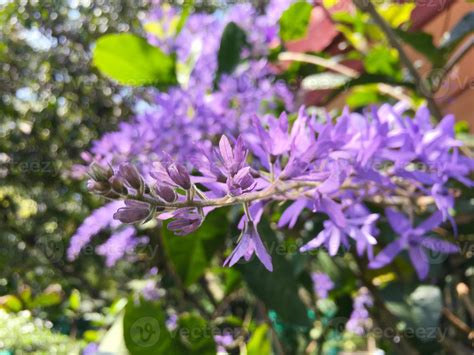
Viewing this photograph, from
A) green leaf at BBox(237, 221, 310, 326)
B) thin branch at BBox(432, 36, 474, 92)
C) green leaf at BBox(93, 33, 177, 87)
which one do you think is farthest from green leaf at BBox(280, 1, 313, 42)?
green leaf at BBox(237, 221, 310, 326)

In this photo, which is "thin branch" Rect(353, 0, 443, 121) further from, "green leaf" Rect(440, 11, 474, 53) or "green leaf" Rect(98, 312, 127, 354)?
"green leaf" Rect(98, 312, 127, 354)

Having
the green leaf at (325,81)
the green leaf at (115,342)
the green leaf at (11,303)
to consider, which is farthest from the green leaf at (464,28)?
the green leaf at (11,303)

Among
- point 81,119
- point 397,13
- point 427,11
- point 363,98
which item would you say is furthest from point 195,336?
point 81,119

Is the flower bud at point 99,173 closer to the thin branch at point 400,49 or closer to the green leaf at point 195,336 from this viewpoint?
the green leaf at point 195,336

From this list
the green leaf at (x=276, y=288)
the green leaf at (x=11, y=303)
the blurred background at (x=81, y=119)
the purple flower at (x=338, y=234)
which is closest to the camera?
the purple flower at (x=338, y=234)

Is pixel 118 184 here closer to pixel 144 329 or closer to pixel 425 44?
pixel 144 329

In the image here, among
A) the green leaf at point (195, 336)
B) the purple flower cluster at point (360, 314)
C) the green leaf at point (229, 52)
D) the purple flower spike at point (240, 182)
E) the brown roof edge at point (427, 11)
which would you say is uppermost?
the purple flower spike at point (240, 182)

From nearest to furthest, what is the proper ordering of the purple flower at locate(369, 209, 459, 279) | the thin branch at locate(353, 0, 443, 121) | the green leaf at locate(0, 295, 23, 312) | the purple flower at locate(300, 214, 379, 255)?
1. the purple flower at locate(300, 214, 379, 255)
2. the purple flower at locate(369, 209, 459, 279)
3. the thin branch at locate(353, 0, 443, 121)
4. the green leaf at locate(0, 295, 23, 312)
